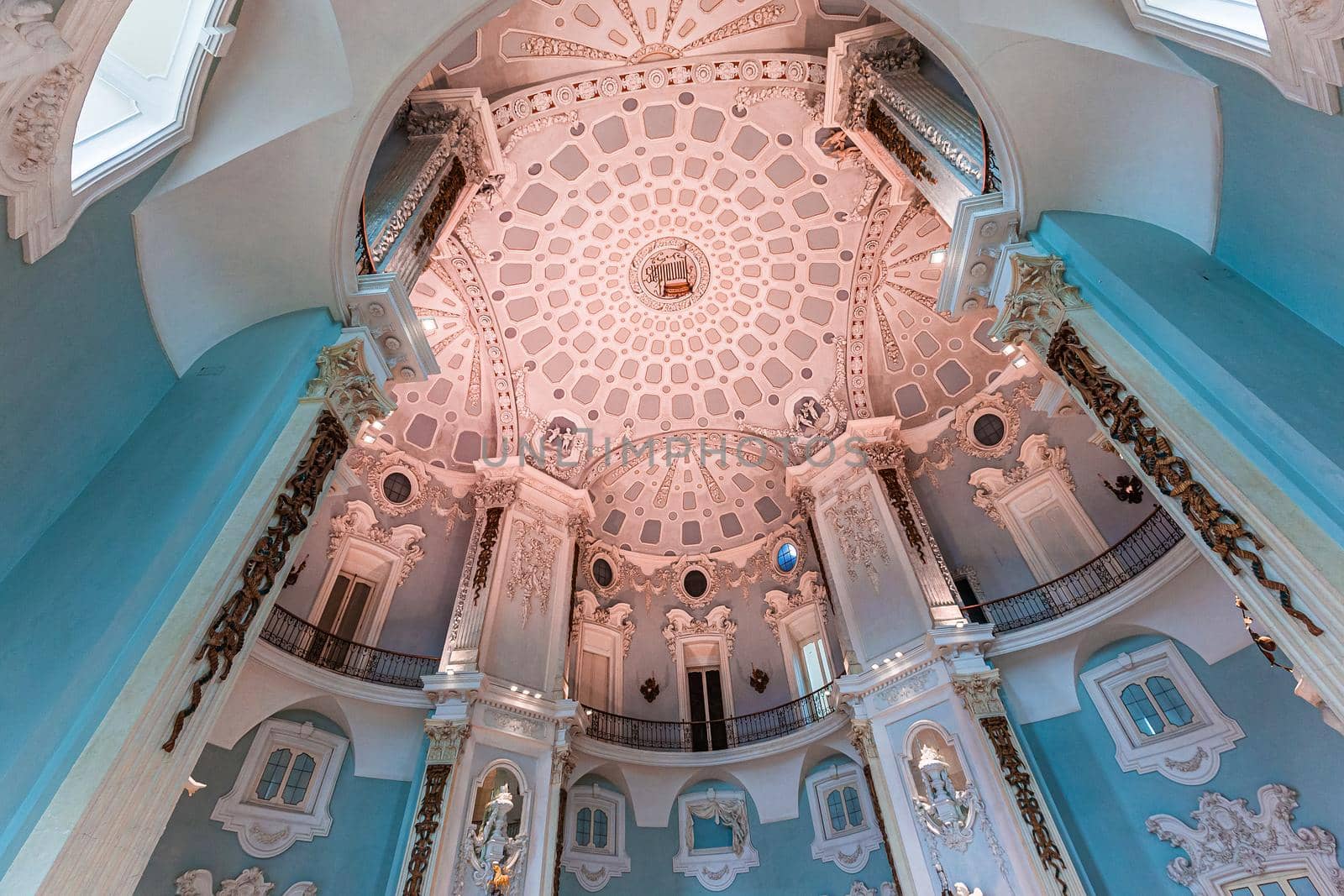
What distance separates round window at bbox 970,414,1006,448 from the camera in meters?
15.0

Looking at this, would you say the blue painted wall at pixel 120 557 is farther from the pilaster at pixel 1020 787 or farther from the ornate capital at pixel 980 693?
the pilaster at pixel 1020 787

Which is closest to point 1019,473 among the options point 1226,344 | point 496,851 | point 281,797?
point 1226,344

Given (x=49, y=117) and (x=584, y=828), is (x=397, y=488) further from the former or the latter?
(x=49, y=117)

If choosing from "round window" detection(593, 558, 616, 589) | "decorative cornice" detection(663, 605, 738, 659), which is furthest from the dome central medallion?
"decorative cornice" detection(663, 605, 738, 659)

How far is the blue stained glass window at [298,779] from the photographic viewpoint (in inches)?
414

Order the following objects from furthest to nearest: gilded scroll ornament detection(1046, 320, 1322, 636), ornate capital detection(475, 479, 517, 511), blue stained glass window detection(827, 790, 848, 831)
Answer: ornate capital detection(475, 479, 517, 511), blue stained glass window detection(827, 790, 848, 831), gilded scroll ornament detection(1046, 320, 1322, 636)

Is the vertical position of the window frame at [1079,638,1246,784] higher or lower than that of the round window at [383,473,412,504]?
lower

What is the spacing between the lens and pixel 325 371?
22.5ft

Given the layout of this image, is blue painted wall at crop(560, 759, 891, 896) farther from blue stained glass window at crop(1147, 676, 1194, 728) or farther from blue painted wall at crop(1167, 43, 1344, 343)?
blue painted wall at crop(1167, 43, 1344, 343)

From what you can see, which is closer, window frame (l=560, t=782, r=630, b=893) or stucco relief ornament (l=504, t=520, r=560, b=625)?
window frame (l=560, t=782, r=630, b=893)

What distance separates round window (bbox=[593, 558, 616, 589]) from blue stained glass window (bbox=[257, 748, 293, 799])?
8.35 m

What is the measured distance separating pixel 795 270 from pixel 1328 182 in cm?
1260

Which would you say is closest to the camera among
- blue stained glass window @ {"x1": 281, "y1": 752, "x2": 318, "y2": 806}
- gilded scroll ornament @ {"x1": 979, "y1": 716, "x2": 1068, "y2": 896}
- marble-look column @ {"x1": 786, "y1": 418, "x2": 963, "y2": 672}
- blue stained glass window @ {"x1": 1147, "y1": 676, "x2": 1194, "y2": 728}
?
gilded scroll ornament @ {"x1": 979, "y1": 716, "x2": 1068, "y2": 896}

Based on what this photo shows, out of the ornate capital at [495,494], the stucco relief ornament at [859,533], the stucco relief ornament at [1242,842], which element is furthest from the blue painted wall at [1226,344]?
the ornate capital at [495,494]
